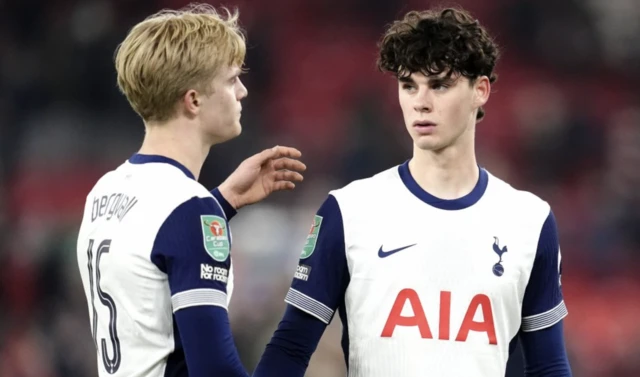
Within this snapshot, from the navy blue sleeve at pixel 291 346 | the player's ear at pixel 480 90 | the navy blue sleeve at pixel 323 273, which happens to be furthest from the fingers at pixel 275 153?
the player's ear at pixel 480 90

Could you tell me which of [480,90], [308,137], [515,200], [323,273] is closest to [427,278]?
[323,273]

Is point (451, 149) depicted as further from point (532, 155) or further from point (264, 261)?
point (532, 155)

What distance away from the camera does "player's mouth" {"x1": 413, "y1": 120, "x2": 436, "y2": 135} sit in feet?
11.6

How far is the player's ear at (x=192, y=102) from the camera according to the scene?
3.10m

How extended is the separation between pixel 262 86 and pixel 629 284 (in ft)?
11.1

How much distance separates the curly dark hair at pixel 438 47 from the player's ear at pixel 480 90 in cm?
2

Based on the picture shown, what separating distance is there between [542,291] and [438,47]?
861 millimetres

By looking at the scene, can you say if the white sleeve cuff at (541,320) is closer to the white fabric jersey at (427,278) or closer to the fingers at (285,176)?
the white fabric jersey at (427,278)

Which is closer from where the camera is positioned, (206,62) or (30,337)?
(206,62)

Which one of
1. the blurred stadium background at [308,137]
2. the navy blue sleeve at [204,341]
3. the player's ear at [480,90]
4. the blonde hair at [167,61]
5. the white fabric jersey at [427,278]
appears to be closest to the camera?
the navy blue sleeve at [204,341]

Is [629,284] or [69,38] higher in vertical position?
[69,38]

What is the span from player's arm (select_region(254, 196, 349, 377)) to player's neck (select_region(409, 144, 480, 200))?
1.09 feet

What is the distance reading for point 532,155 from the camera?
9148mm

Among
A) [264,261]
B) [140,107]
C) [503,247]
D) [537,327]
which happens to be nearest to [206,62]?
[140,107]
